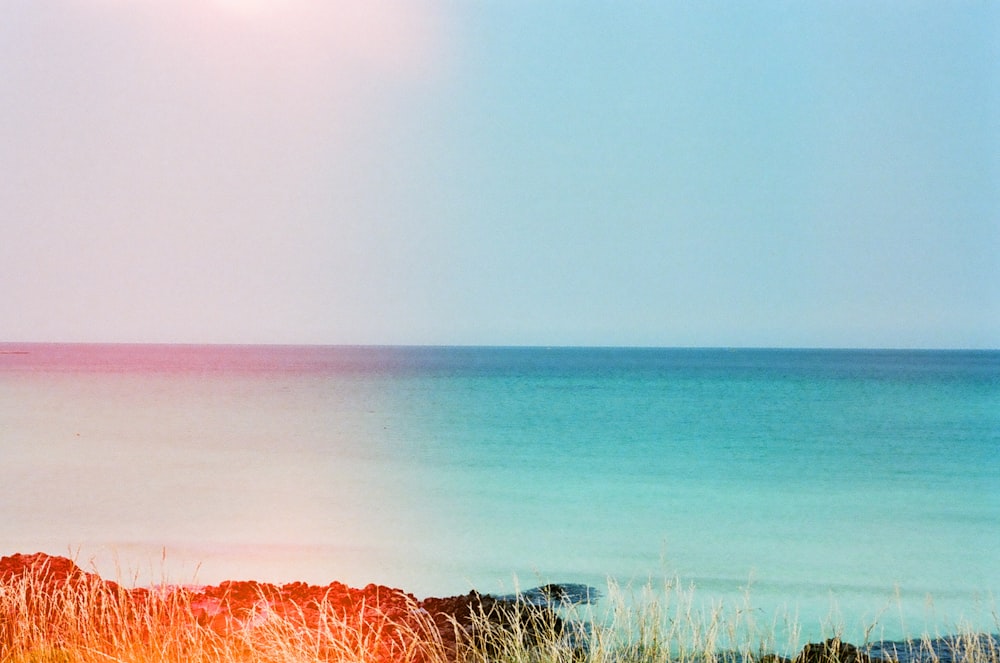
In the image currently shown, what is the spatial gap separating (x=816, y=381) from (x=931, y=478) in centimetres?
2914

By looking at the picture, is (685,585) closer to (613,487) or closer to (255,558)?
(255,558)

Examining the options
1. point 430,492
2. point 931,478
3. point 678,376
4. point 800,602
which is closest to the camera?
point 800,602

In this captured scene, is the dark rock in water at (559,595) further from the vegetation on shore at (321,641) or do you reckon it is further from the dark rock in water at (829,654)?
the dark rock in water at (829,654)

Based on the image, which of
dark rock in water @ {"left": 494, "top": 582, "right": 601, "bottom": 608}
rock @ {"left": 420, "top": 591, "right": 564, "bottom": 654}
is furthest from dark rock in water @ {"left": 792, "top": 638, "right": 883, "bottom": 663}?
dark rock in water @ {"left": 494, "top": 582, "right": 601, "bottom": 608}

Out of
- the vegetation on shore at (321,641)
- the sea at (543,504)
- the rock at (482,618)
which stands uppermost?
the vegetation on shore at (321,641)

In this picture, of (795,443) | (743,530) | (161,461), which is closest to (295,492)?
(161,461)

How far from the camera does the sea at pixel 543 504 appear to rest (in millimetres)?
6418

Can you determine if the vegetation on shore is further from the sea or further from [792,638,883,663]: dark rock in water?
the sea

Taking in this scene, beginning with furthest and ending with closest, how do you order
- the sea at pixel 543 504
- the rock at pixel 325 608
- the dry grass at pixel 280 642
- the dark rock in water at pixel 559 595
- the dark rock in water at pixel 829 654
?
the sea at pixel 543 504
the dark rock in water at pixel 559 595
the dark rock in water at pixel 829 654
the rock at pixel 325 608
the dry grass at pixel 280 642

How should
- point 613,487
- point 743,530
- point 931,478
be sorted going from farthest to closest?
point 931,478
point 613,487
point 743,530

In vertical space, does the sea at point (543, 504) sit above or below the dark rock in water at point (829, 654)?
below

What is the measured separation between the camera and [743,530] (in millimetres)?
8617

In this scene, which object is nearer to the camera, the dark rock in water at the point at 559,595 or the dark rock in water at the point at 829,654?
the dark rock in water at the point at 829,654

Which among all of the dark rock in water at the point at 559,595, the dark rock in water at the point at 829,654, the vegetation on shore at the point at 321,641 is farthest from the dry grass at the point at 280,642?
the dark rock in water at the point at 559,595
